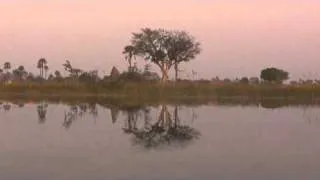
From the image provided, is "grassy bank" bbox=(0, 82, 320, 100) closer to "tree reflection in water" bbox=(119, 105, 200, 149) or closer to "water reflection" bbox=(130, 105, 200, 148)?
"tree reflection in water" bbox=(119, 105, 200, 149)

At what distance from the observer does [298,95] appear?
50281 millimetres

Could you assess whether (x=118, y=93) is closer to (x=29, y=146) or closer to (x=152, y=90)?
(x=152, y=90)

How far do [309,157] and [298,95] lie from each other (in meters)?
37.1

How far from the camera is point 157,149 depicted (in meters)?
15.1

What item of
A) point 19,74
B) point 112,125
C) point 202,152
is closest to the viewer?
point 202,152

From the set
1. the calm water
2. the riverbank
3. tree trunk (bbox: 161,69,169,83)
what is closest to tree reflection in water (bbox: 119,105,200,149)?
the calm water

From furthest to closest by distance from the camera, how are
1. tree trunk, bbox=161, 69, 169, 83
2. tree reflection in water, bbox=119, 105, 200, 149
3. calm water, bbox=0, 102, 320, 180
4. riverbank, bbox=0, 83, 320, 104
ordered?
tree trunk, bbox=161, 69, 169, 83
riverbank, bbox=0, 83, 320, 104
tree reflection in water, bbox=119, 105, 200, 149
calm water, bbox=0, 102, 320, 180

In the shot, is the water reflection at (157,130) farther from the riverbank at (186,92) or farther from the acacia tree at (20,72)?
the acacia tree at (20,72)

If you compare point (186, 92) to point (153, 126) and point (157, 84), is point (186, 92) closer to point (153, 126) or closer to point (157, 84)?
point (157, 84)

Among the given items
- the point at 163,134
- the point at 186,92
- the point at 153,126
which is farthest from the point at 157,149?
the point at 186,92

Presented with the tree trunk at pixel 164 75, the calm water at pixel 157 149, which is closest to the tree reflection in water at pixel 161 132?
the calm water at pixel 157 149

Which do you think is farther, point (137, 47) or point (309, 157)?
point (137, 47)

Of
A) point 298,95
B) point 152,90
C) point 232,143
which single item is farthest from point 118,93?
point 232,143

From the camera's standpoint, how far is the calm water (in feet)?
37.6
